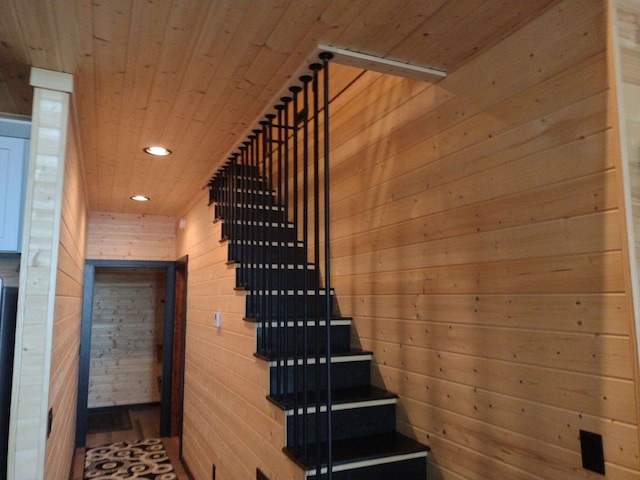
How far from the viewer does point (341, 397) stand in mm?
2316

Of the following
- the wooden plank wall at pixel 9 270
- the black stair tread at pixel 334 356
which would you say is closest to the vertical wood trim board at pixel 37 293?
the wooden plank wall at pixel 9 270

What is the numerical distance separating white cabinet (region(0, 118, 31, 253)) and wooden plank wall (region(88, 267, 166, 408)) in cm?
511

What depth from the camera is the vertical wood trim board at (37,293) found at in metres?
1.82

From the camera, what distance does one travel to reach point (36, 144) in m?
1.92

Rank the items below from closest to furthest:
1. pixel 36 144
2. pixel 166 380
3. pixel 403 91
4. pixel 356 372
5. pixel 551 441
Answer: pixel 551 441, pixel 36 144, pixel 403 91, pixel 356 372, pixel 166 380

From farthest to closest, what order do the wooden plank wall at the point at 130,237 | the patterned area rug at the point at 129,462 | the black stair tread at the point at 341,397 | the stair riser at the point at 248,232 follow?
the wooden plank wall at the point at 130,237 → the patterned area rug at the point at 129,462 → the stair riser at the point at 248,232 → the black stair tread at the point at 341,397

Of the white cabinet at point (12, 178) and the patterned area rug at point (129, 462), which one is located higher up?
the white cabinet at point (12, 178)

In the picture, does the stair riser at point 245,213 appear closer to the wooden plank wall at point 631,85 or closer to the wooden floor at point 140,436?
the wooden plank wall at point 631,85

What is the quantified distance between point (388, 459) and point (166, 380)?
4201mm

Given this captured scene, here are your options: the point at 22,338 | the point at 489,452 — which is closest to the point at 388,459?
the point at 489,452

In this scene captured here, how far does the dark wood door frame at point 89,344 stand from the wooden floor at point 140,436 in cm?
19

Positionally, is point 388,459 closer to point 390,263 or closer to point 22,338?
point 390,263

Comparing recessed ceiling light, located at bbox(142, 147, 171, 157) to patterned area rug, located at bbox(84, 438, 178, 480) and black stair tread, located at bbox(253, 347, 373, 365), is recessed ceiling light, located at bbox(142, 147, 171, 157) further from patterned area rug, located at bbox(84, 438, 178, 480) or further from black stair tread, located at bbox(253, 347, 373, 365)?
patterned area rug, located at bbox(84, 438, 178, 480)

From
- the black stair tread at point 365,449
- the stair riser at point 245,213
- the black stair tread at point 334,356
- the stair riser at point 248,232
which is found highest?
the stair riser at point 245,213
